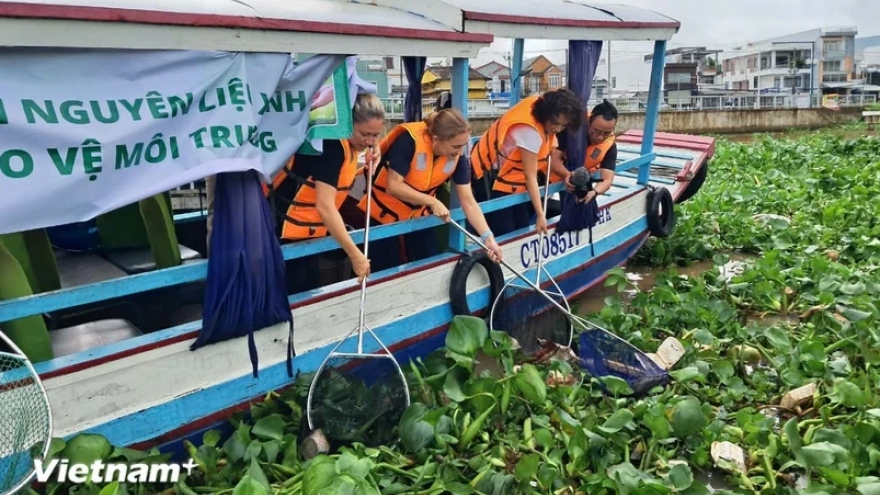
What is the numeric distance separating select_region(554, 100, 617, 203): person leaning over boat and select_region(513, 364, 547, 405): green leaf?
76.3 inches

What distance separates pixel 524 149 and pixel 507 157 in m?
0.35

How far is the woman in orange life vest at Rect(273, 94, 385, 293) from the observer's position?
3381mm

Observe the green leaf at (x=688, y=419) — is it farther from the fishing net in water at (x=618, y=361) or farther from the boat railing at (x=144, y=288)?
the boat railing at (x=144, y=288)

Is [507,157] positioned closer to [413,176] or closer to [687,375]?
[413,176]

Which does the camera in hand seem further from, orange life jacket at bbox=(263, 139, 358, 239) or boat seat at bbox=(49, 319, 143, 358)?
boat seat at bbox=(49, 319, 143, 358)

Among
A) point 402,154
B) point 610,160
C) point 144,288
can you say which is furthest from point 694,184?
point 144,288

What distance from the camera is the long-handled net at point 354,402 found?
327 cm

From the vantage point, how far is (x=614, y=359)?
13.6 ft

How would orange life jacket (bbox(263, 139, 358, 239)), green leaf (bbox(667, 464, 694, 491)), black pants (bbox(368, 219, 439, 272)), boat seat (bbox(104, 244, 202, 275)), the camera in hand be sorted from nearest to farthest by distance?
green leaf (bbox(667, 464, 694, 491)), orange life jacket (bbox(263, 139, 358, 239)), boat seat (bbox(104, 244, 202, 275)), black pants (bbox(368, 219, 439, 272)), the camera in hand

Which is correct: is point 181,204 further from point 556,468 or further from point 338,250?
point 556,468

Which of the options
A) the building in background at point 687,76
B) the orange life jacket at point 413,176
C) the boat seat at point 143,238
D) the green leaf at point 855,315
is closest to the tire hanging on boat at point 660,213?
the green leaf at point 855,315

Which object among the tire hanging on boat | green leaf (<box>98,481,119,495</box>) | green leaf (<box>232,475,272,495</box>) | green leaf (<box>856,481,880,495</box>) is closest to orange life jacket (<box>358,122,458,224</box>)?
green leaf (<box>232,475,272,495</box>)

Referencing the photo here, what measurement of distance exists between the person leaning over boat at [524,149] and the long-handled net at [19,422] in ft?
9.70

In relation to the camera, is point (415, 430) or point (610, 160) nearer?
point (415, 430)
